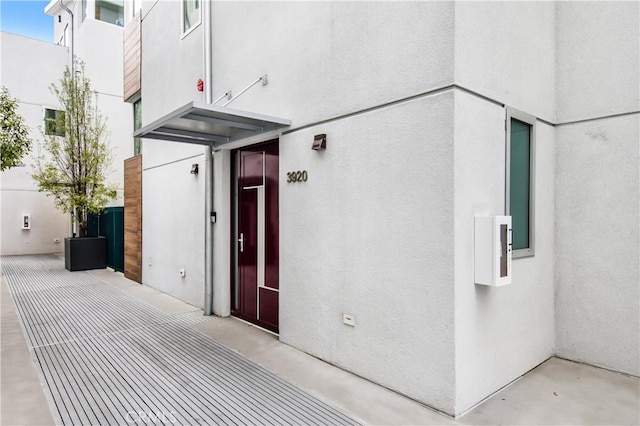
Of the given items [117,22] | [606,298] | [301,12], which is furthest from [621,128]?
[117,22]

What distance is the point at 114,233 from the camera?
10328 mm

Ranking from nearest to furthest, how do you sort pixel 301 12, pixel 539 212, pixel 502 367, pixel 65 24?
pixel 502 367, pixel 539 212, pixel 301 12, pixel 65 24

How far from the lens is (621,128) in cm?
378

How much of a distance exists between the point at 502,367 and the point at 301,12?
4084mm

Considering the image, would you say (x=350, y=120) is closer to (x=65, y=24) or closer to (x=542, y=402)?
(x=542, y=402)

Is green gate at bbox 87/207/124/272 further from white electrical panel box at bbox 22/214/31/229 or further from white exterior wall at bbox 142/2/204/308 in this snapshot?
white electrical panel box at bbox 22/214/31/229

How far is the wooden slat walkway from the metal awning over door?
253 centimetres

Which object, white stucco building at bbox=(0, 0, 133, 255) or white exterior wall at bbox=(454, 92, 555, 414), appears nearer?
white exterior wall at bbox=(454, 92, 555, 414)

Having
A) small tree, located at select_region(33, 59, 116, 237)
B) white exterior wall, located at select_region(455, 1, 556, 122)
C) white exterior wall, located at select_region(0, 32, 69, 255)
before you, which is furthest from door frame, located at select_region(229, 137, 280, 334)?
white exterior wall, located at select_region(0, 32, 69, 255)

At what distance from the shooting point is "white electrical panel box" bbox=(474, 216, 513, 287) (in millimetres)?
3012

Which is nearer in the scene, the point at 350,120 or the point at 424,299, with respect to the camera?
the point at 424,299

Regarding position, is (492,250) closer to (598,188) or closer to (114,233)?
(598,188)

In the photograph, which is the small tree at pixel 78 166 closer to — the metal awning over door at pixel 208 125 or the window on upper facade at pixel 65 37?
the metal awning over door at pixel 208 125

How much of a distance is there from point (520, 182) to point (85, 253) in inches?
412
